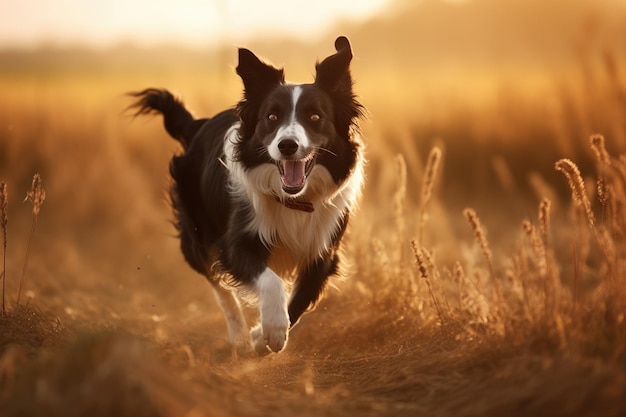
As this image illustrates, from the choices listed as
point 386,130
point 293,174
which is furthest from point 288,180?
point 386,130

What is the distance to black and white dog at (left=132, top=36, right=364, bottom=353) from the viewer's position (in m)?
5.36

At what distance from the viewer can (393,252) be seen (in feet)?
23.6

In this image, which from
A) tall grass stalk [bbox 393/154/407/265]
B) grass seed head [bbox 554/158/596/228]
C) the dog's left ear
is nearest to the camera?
grass seed head [bbox 554/158/596/228]

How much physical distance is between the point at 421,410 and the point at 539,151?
8489 mm

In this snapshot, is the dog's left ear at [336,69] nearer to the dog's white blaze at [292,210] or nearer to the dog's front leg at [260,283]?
the dog's white blaze at [292,210]

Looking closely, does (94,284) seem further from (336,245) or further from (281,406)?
(281,406)

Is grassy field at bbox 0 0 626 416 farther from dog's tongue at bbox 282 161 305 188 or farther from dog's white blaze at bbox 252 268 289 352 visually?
dog's tongue at bbox 282 161 305 188

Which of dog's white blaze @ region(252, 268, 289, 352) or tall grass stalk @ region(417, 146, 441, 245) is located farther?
tall grass stalk @ region(417, 146, 441, 245)

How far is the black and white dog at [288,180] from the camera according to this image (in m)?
5.36

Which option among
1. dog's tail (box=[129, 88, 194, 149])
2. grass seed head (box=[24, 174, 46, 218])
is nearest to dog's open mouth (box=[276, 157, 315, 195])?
grass seed head (box=[24, 174, 46, 218])

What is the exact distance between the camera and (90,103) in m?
15.3

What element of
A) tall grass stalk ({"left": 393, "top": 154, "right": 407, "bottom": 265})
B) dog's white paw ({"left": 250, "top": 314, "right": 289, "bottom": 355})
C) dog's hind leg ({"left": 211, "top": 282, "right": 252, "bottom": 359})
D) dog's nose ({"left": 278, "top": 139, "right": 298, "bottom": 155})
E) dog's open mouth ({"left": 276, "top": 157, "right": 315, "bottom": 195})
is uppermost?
dog's nose ({"left": 278, "top": 139, "right": 298, "bottom": 155})

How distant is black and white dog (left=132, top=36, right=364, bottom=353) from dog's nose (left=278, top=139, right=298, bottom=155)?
1 cm

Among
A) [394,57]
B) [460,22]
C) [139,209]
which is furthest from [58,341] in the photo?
[460,22]
